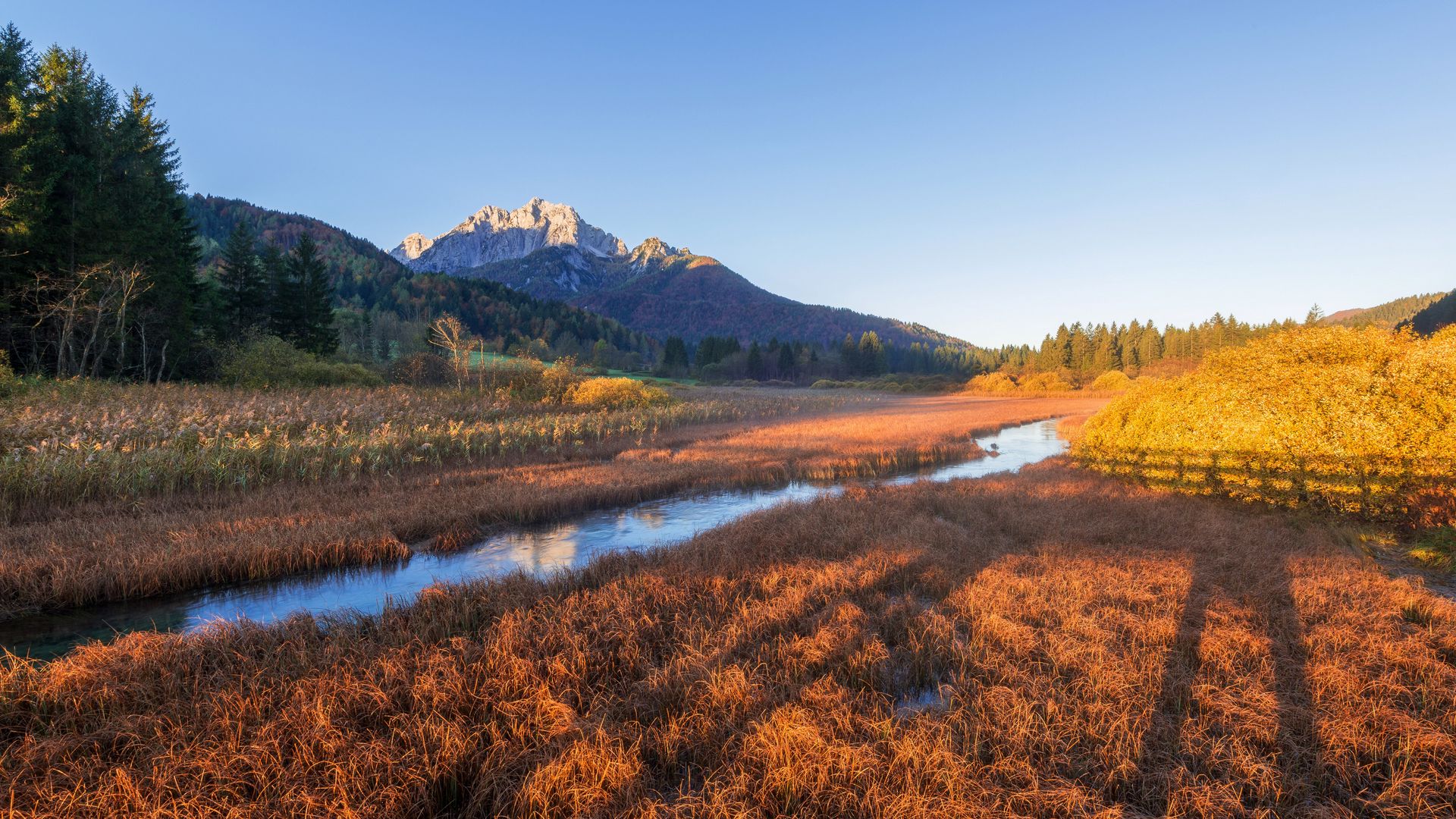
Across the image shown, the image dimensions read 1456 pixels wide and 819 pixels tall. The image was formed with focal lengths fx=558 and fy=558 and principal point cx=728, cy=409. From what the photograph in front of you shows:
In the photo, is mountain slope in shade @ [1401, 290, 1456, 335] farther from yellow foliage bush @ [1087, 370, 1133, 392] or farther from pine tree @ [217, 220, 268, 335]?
pine tree @ [217, 220, 268, 335]

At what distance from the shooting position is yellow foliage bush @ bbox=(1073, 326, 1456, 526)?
9.68m

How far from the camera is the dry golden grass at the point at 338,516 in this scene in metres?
7.54

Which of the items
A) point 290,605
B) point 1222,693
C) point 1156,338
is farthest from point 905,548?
point 1156,338

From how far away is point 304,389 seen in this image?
2758 centimetres

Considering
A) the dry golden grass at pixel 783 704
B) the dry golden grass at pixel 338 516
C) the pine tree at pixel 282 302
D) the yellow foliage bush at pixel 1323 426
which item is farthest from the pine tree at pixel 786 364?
the dry golden grass at pixel 783 704

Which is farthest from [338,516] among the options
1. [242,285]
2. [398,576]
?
[242,285]

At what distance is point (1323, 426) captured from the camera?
421 inches

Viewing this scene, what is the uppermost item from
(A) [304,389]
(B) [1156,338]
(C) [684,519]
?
(B) [1156,338]

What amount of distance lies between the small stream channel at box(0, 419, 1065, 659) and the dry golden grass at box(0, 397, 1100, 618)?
0.31 m

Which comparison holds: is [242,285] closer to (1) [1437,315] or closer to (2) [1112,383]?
(2) [1112,383]

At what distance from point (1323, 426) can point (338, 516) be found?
18.8 metres

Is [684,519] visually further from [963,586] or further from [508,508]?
[963,586]

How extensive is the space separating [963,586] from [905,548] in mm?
1552

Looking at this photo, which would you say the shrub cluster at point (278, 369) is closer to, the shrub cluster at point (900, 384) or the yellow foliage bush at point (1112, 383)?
the shrub cluster at point (900, 384)
